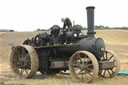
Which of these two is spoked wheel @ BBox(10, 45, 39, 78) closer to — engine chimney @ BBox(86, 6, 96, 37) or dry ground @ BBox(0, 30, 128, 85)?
dry ground @ BBox(0, 30, 128, 85)

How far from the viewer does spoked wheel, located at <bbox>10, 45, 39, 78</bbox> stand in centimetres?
1008

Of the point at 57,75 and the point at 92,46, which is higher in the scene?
the point at 92,46

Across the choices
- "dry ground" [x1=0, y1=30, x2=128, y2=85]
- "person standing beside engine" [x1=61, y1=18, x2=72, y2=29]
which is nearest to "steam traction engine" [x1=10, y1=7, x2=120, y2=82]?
"person standing beside engine" [x1=61, y1=18, x2=72, y2=29]

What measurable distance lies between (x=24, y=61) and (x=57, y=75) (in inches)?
70.5

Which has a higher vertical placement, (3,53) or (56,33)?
(56,33)

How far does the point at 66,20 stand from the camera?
1029 cm

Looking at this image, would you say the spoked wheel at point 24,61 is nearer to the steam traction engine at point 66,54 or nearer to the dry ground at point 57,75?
the steam traction engine at point 66,54

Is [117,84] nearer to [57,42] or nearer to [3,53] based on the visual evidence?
[57,42]

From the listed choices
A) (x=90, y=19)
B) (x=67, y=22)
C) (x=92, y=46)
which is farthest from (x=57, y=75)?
(x=90, y=19)

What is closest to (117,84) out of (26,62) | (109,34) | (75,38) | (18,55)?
(75,38)

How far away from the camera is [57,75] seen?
11633 millimetres

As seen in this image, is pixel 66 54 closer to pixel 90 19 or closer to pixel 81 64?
pixel 81 64

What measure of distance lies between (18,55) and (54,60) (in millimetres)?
1776

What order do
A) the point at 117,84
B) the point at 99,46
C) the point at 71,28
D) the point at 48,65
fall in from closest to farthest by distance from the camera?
the point at 117,84, the point at 99,46, the point at 71,28, the point at 48,65
